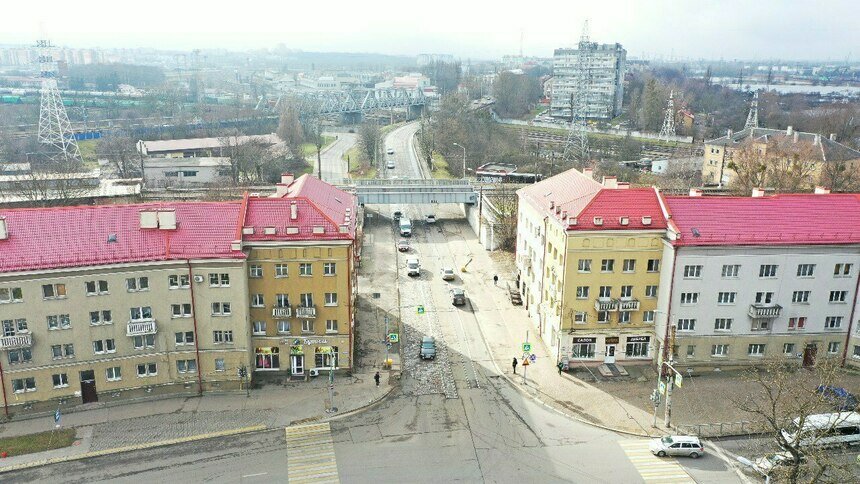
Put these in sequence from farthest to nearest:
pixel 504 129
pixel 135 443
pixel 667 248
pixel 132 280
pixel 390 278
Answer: pixel 504 129
pixel 390 278
pixel 667 248
pixel 132 280
pixel 135 443

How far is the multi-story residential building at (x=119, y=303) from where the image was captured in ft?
129

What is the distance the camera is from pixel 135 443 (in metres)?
37.6

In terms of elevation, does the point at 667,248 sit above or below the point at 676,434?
above

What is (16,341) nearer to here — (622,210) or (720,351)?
(622,210)

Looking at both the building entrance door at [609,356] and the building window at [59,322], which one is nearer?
the building window at [59,322]

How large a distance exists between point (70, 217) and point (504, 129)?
138061mm

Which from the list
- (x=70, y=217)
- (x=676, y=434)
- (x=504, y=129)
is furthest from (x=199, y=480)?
(x=504, y=129)

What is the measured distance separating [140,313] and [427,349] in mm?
19482

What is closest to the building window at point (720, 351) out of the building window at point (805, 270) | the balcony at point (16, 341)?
the building window at point (805, 270)

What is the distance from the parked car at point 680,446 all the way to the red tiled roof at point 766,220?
43.0ft

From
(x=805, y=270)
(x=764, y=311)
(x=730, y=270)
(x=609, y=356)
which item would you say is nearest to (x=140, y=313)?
(x=609, y=356)

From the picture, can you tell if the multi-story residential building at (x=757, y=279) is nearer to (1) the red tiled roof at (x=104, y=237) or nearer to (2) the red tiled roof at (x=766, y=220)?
(2) the red tiled roof at (x=766, y=220)

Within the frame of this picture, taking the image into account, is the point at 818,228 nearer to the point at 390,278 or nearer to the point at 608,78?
the point at 390,278

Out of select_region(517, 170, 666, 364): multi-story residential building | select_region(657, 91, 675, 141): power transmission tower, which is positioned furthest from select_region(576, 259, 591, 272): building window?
select_region(657, 91, 675, 141): power transmission tower
